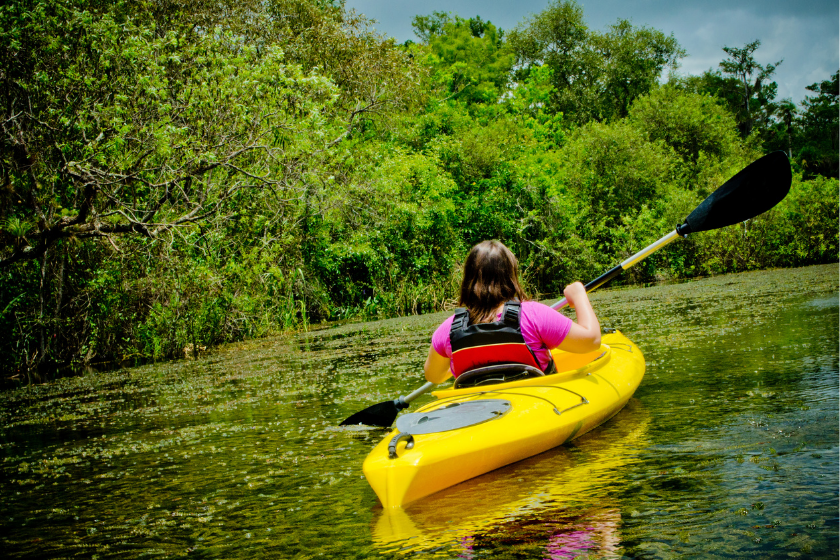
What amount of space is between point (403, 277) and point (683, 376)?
1130 cm

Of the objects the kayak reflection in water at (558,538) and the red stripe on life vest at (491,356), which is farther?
the red stripe on life vest at (491,356)

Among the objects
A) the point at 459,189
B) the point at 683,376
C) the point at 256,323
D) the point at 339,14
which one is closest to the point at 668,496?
the point at 683,376

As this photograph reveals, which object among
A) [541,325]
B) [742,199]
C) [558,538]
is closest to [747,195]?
[742,199]

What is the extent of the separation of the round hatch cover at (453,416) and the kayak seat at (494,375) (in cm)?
30

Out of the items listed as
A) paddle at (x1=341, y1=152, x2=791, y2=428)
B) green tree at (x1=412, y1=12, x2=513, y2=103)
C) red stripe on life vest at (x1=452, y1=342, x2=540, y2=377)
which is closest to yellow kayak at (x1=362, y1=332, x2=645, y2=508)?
red stripe on life vest at (x1=452, y1=342, x2=540, y2=377)

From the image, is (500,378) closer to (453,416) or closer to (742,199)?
(453,416)

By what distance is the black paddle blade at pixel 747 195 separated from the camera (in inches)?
190

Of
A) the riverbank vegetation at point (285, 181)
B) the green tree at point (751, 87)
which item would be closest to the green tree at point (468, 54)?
the riverbank vegetation at point (285, 181)

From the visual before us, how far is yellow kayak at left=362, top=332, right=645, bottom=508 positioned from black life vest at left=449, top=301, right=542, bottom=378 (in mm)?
117

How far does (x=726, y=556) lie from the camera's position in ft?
6.20

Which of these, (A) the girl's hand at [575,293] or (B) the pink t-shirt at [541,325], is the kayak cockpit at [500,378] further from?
(A) the girl's hand at [575,293]

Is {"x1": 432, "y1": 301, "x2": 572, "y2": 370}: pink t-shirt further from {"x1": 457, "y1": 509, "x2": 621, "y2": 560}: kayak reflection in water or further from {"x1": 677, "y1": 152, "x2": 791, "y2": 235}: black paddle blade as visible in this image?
{"x1": 677, "y1": 152, "x2": 791, "y2": 235}: black paddle blade

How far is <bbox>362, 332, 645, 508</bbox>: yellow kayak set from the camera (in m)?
2.61

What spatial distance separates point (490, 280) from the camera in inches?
125
